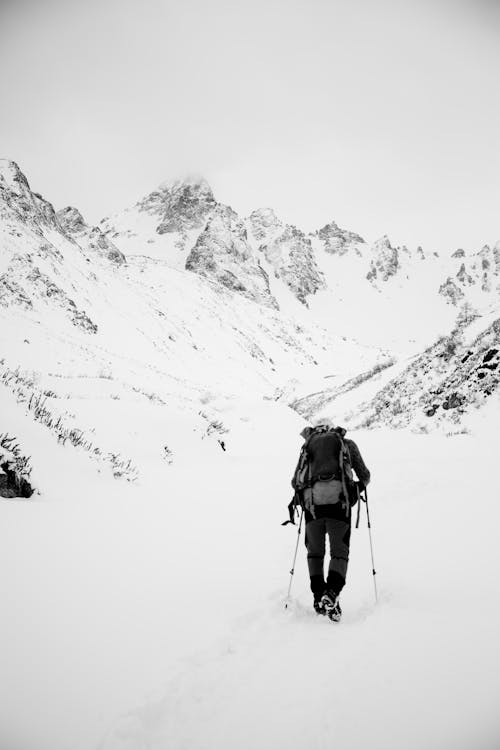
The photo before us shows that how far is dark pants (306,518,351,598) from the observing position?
358cm

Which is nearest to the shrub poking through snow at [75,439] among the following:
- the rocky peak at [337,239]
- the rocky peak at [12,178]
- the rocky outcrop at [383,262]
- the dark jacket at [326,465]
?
the dark jacket at [326,465]

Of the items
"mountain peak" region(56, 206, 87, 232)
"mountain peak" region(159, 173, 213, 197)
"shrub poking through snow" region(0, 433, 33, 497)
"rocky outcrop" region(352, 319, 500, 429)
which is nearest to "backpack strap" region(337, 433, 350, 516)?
"shrub poking through snow" region(0, 433, 33, 497)

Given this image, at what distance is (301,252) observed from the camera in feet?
470

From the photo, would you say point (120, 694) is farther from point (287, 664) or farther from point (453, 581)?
point (453, 581)

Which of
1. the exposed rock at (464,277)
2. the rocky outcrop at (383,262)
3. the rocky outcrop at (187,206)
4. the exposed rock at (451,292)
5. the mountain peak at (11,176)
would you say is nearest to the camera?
the mountain peak at (11,176)

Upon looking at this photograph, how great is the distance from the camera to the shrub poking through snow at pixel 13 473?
4942 millimetres

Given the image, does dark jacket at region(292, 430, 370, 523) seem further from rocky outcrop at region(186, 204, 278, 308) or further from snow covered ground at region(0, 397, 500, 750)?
rocky outcrop at region(186, 204, 278, 308)

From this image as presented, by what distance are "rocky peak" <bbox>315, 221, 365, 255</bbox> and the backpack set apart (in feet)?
600

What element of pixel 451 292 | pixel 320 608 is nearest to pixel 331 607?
pixel 320 608

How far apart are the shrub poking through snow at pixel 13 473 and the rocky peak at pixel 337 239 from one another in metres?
183

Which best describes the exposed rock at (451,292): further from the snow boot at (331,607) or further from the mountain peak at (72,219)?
the snow boot at (331,607)

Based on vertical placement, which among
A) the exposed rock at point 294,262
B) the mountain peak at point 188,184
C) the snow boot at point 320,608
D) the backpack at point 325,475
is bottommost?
the snow boot at point 320,608

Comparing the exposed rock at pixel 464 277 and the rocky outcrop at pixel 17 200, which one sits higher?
the exposed rock at pixel 464 277

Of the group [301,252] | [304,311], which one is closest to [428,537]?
[304,311]
